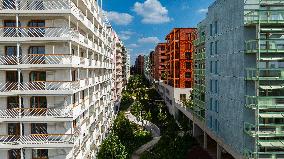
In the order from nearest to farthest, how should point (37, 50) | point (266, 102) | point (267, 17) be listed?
point (267, 17) < point (266, 102) < point (37, 50)

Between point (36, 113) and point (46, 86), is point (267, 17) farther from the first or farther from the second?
point (36, 113)

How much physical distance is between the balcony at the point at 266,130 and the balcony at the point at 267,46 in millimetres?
7251

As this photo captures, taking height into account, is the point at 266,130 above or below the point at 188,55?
below

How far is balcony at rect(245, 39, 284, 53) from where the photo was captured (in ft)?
95.1

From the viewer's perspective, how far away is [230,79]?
3547 centimetres

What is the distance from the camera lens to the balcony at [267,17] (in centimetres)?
2889

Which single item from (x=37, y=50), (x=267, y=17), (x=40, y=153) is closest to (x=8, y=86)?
(x=37, y=50)

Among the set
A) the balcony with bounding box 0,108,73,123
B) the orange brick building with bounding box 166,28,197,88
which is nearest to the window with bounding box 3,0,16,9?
the balcony with bounding box 0,108,73,123

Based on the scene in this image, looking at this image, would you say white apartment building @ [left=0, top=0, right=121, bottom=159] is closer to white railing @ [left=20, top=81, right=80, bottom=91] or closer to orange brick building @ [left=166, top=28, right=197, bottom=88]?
white railing @ [left=20, top=81, right=80, bottom=91]

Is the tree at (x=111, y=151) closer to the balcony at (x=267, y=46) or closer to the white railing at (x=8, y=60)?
the white railing at (x=8, y=60)

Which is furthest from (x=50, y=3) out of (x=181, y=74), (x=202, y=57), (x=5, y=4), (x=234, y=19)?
(x=181, y=74)

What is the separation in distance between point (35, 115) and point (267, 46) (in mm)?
23687

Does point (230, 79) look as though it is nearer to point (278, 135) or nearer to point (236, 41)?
point (236, 41)

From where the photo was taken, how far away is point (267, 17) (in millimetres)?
29219
